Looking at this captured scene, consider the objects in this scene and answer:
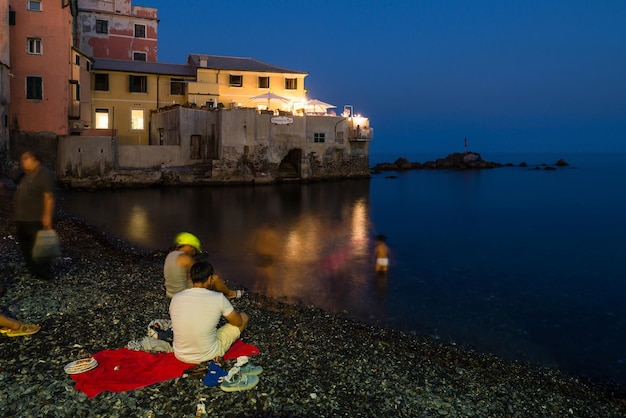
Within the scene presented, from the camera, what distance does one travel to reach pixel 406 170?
79.8 m

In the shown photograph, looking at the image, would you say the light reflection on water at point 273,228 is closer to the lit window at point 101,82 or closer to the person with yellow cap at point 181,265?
the person with yellow cap at point 181,265

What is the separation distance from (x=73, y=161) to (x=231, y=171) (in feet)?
40.4

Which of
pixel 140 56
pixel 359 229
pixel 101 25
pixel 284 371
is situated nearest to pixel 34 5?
pixel 101 25

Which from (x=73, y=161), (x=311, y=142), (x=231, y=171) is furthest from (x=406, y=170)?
(x=73, y=161)

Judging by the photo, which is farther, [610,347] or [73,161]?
[73,161]

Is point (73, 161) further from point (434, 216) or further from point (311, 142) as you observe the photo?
point (434, 216)

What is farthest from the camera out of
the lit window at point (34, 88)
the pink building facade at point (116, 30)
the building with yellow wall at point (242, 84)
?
the pink building facade at point (116, 30)

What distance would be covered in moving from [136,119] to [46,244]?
39.7 metres

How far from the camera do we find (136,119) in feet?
152

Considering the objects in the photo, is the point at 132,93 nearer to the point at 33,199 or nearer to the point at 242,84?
the point at 242,84

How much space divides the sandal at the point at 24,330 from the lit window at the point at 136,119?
42316 millimetres

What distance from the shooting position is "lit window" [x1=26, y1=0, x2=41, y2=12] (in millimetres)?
34422

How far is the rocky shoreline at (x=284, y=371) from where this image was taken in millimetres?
5312

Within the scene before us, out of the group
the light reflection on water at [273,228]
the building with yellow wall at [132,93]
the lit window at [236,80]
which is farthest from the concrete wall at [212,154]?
the lit window at [236,80]
